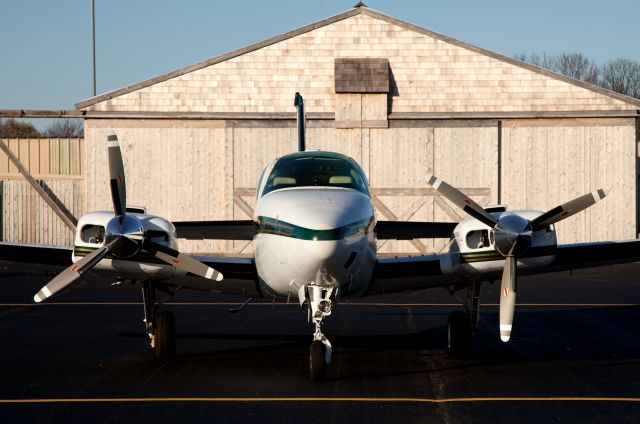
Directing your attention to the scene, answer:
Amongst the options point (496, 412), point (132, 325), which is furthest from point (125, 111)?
point (496, 412)

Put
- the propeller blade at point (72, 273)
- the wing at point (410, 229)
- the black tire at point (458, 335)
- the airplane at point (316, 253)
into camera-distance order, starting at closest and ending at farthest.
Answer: the airplane at point (316, 253) → the propeller blade at point (72, 273) → the black tire at point (458, 335) → the wing at point (410, 229)

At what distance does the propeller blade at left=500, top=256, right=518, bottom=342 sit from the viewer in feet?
42.8

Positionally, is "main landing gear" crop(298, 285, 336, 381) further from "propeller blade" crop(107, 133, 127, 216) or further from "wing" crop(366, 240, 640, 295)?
"propeller blade" crop(107, 133, 127, 216)

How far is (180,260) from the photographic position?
43.1 feet

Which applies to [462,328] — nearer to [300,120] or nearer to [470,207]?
[470,207]

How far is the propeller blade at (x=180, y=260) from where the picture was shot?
1287cm

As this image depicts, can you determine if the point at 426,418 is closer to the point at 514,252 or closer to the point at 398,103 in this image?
the point at 514,252

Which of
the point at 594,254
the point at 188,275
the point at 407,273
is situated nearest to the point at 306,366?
the point at 407,273

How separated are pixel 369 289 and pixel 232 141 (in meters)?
23.0

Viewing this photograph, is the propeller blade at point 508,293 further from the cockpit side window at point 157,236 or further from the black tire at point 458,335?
the cockpit side window at point 157,236

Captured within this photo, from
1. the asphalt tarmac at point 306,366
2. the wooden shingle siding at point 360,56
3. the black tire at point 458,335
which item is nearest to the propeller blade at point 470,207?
the black tire at point 458,335

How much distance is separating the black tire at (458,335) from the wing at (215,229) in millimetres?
3304

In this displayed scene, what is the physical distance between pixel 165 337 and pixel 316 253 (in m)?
3.91

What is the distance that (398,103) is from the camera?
117ft
